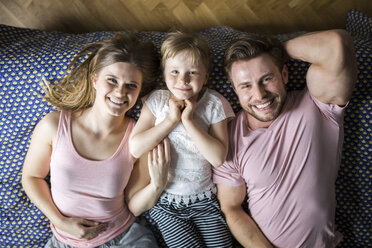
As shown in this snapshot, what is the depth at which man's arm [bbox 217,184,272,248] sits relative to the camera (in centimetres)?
152

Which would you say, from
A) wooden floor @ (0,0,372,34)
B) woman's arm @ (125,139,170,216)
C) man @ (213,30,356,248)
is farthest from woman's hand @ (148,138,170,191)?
wooden floor @ (0,0,372,34)

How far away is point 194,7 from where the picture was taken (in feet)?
6.52

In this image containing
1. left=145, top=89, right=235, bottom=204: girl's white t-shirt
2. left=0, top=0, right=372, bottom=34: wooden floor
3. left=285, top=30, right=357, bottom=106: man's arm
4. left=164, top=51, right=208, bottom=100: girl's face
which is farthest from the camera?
left=0, top=0, right=372, bottom=34: wooden floor

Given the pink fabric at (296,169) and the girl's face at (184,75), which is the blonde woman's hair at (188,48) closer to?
the girl's face at (184,75)

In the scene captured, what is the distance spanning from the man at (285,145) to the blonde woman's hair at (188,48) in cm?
12

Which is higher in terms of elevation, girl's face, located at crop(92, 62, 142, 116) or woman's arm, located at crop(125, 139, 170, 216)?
girl's face, located at crop(92, 62, 142, 116)

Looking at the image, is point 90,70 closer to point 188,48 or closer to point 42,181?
point 188,48

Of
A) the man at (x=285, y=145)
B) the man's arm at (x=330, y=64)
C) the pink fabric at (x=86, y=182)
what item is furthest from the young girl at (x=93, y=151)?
the man's arm at (x=330, y=64)

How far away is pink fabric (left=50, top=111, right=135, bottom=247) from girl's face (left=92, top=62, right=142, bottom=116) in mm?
189

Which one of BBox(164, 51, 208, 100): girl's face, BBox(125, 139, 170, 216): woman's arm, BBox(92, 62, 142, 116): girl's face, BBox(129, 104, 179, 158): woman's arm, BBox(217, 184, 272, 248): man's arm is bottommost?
BBox(217, 184, 272, 248): man's arm

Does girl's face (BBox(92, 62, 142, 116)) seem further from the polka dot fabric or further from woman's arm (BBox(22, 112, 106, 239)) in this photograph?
woman's arm (BBox(22, 112, 106, 239))

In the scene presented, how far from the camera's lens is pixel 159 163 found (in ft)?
4.84

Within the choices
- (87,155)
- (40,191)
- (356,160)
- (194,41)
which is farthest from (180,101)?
(356,160)

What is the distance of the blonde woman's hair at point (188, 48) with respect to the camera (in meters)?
1.41
